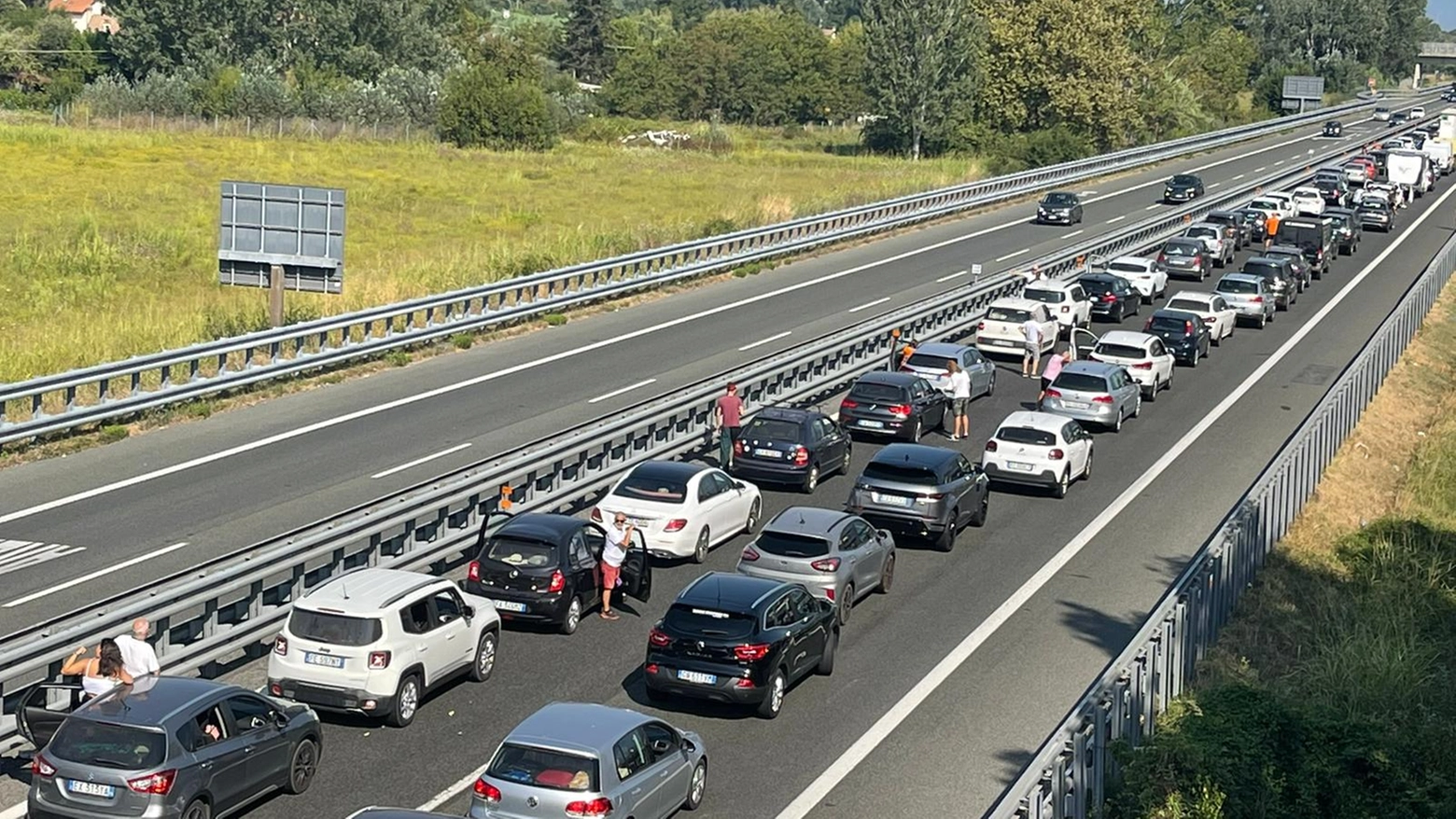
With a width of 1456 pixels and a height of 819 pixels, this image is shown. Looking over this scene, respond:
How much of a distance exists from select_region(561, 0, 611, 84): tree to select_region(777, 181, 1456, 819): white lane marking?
14627 centimetres

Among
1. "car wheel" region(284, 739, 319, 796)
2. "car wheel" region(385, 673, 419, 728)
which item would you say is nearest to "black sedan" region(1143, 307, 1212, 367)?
"car wheel" region(385, 673, 419, 728)

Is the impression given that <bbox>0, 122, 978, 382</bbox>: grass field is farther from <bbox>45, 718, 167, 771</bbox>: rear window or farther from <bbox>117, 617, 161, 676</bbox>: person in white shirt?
<bbox>45, 718, 167, 771</bbox>: rear window

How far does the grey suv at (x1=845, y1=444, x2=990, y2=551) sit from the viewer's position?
26078 millimetres

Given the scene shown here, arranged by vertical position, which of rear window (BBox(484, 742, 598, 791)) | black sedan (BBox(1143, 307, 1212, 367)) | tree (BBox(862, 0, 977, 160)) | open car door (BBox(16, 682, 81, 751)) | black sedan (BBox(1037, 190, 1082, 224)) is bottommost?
open car door (BBox(16, 682, 81, 751))

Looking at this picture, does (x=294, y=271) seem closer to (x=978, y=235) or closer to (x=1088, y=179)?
(x=978, y=235)

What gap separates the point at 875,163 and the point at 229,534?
83861 mm

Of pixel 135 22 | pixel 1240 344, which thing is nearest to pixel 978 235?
pixel 1240 344

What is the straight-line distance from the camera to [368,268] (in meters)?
53.7

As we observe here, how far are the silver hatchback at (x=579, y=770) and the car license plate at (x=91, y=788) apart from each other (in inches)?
115

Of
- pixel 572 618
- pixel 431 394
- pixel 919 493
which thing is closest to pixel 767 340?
pixel 431 394

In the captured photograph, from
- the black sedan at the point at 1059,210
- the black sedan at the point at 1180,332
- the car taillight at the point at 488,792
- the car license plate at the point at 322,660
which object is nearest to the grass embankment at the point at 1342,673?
the black sedan at the point at 1180,332

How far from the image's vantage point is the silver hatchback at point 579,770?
14.8 m

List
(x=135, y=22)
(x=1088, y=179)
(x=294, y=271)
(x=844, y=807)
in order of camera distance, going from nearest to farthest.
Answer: (x=844, y=807), (x=294, y=271), (x=1088, y=179), (x=135, y=22)

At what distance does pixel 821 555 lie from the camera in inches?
880
